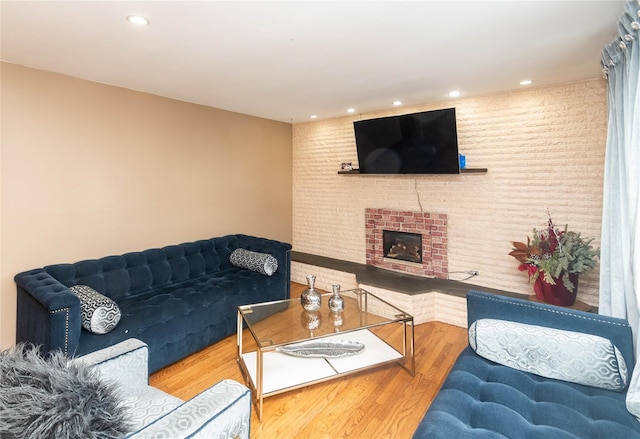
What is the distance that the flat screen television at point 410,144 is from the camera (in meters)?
3.42

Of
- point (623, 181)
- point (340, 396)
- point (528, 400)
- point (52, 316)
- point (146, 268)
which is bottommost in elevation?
point (340, 396)

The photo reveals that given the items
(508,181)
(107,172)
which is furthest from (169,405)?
(508,181)

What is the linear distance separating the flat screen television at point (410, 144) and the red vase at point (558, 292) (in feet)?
Result: 4.30

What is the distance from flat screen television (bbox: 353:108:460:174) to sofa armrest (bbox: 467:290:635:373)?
182 cm

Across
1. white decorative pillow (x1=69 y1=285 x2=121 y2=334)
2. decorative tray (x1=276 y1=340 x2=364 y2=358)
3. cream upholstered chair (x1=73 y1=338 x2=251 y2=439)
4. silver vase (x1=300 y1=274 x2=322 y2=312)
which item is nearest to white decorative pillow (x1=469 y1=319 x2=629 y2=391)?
decorative tray (x1=276 y1=340 x2=364 y2=358)

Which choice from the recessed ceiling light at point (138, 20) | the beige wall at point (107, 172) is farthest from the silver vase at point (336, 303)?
the recessed ceiling light at point (138, 20)

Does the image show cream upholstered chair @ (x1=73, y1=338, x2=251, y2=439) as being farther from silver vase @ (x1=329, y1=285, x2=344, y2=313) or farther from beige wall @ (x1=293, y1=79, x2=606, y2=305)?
beige wall @ (x1=293, y1=79, x2=606, y2=305)

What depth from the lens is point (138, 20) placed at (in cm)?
185

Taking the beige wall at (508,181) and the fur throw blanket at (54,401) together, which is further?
the beige wall at (508,181)

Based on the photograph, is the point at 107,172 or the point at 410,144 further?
the point at 410,144

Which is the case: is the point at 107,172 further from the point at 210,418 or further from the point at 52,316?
the point at 210,418

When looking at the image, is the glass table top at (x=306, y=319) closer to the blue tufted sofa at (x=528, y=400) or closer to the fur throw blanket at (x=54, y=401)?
the blue tufted sofa at (x=528, y=400)

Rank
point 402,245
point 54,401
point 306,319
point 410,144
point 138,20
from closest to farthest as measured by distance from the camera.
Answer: point 54,401 < point 138,20 < point 306,319 < point 410,144 < point 402,245

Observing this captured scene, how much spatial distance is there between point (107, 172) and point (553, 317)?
356 cm
